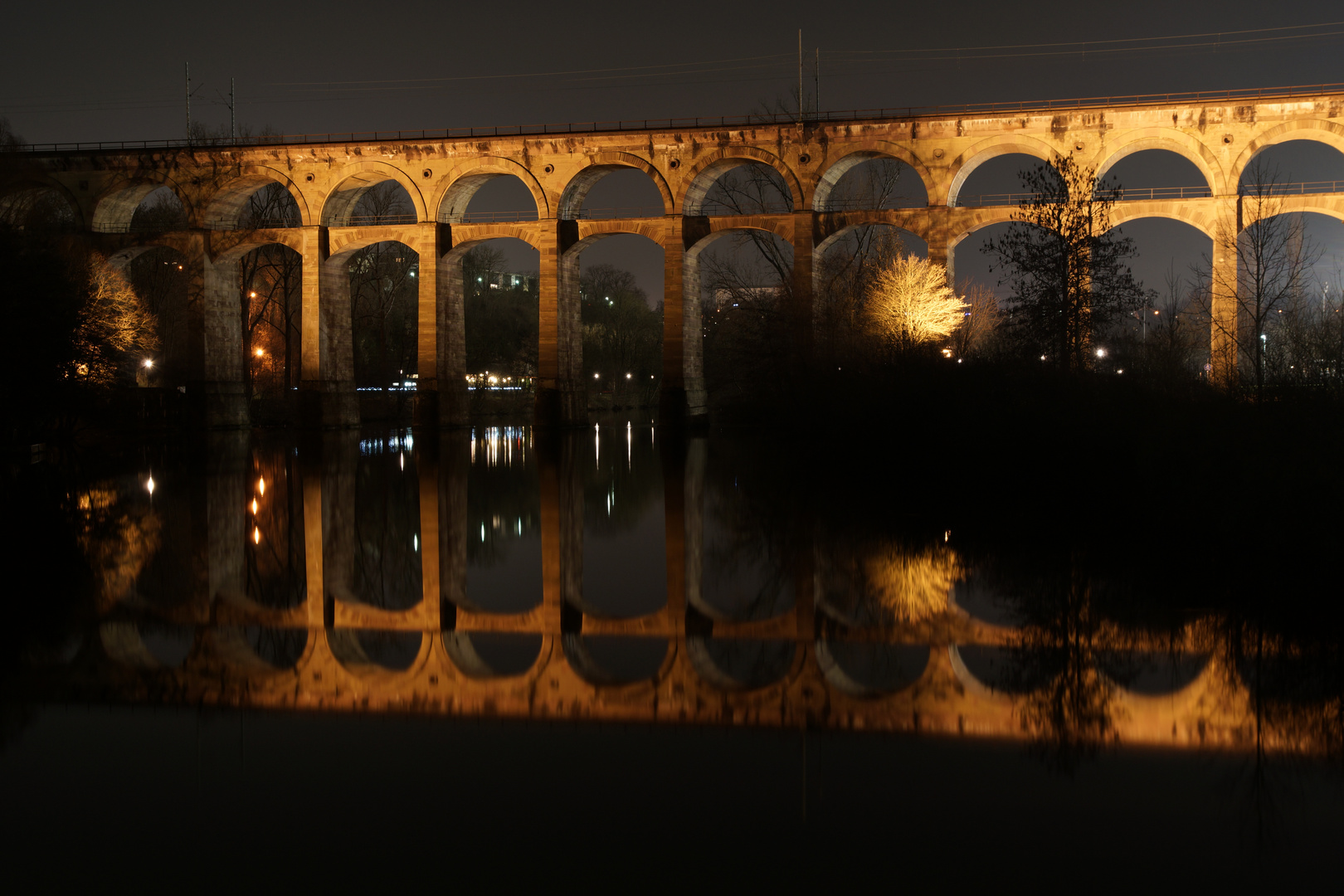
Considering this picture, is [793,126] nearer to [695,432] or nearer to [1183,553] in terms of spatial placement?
[695,432]

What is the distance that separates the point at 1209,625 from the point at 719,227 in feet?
101

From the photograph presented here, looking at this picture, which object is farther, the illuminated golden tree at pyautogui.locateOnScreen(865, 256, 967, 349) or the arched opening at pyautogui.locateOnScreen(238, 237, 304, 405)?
the arched opening at pyautogui.locateOnScreen(238, 237, 304, 405)

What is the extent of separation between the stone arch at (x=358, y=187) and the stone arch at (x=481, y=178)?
855 millimetres

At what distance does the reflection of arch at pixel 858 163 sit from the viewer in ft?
113

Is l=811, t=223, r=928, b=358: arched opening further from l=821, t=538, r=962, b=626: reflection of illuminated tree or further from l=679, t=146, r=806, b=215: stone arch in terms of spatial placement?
l=821, t=538, r=962, b=626: reflection of illuminated tree

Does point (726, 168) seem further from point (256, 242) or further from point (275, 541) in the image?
point (275, 541)

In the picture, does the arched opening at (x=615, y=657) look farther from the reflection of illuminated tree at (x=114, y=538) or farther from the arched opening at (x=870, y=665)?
the reflection of illuminated tree at (x=114, y=538)

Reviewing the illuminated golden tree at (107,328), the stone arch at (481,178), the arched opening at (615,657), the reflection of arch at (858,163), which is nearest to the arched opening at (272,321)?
the illuminated golden tree at (107,328)

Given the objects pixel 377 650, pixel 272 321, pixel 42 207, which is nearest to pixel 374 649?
pixel 377 650

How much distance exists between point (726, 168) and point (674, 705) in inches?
1310

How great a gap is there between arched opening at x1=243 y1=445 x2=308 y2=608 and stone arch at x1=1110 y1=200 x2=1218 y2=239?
27021 mm

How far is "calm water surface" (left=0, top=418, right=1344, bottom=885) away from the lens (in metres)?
3.96

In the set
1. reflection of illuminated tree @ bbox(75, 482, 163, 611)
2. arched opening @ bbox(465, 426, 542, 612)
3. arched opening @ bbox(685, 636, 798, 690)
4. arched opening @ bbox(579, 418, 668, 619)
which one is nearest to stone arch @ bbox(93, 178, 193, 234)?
arched opening @ bbox(465, 426, 542, 612)

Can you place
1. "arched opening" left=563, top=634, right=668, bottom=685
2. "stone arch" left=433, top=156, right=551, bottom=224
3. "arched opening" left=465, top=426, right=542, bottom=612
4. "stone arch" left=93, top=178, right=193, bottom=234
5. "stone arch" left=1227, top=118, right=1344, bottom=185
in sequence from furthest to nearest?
"stone arch" left=93, top=178, right=193, bottom=234, "stone arch" left=433, top=156, right=551, bottom=224, "stone arch" left=1227, top=118, right=1344, bottom=185, "arched opening" left=465, top=426, right=542, bottom=612, "arched opening" left=563, top=634, right=668, bottom=685
